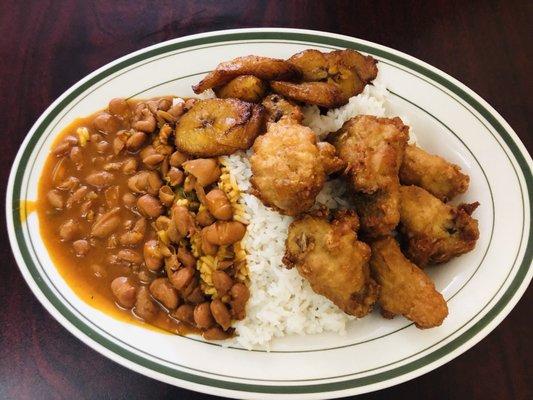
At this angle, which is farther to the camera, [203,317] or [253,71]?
[253,71]

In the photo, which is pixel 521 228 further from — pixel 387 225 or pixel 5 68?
pixel 5 68

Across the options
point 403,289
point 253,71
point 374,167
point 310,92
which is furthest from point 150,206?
point 403,289

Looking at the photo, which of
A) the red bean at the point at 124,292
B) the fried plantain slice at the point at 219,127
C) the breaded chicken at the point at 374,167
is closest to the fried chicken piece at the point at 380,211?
the breaded chicken at the point at 374,167

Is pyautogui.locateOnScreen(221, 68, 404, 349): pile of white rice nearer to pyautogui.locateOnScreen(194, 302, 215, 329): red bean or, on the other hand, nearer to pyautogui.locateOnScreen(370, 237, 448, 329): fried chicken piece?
pyautogui.locateOnScreen(194, 302, 215, 329): red bean

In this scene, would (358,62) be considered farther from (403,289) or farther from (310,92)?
(403,289)

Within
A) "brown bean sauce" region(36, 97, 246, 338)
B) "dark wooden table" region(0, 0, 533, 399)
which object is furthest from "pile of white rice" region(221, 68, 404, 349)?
"dark wooden table" region(0, 0, 533, 399)

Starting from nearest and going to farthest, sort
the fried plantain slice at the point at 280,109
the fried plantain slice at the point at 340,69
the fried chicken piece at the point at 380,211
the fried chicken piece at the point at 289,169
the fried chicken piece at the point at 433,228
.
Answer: the fried chicken piece at the point at 289,169 < the fried chicken piece at the point at 380,211 < the fried chicken piece at the point at 433,228 < the fried plantain slice at the point at 280,109 < the fried plantain slice at the point at 340,69

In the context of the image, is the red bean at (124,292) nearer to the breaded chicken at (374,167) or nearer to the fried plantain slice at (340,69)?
the breaded chicken at (374,167)
